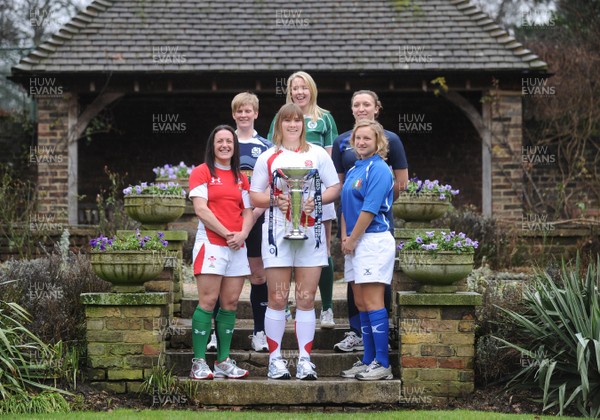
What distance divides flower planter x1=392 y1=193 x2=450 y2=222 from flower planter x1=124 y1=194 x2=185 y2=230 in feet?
6.19

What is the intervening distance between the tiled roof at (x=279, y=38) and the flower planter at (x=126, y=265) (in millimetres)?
6687

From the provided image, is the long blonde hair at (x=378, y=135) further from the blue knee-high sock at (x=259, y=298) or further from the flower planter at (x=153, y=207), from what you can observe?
the flower planter at (x=153, y=207)

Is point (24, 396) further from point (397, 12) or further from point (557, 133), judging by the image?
point (557, 133)

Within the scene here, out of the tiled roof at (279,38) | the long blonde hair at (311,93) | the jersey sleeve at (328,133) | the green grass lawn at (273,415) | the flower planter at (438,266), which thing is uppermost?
the tiled roof at (279,38)

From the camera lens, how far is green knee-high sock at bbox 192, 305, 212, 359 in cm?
546

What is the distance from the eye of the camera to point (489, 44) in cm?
1239

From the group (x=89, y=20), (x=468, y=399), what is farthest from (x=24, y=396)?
(x=89, y=20)

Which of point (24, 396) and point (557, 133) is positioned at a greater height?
point (557, 133)

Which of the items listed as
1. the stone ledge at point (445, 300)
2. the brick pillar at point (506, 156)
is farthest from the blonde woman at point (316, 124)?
the brick pillar at point (506, 156)

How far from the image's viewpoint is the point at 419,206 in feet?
22.9

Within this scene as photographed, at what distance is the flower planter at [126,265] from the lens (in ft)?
18.5

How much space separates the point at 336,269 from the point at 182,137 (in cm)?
505

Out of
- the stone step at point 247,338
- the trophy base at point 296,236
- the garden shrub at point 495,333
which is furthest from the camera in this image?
the stone step at point 247,338

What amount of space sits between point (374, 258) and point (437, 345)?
80 centimetres
